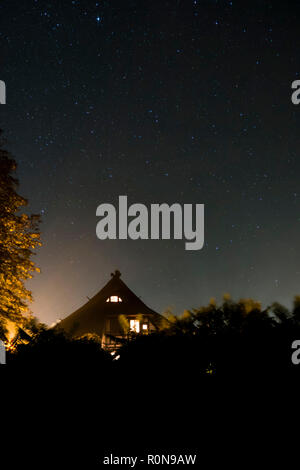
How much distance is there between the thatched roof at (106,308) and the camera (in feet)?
82.7

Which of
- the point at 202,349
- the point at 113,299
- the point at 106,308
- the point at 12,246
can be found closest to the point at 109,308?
the point at 106,308

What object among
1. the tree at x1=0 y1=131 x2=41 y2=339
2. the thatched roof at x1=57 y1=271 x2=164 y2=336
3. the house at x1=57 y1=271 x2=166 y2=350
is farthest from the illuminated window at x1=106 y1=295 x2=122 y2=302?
the tree at x1=0 y1=131 x2=41 y2=339

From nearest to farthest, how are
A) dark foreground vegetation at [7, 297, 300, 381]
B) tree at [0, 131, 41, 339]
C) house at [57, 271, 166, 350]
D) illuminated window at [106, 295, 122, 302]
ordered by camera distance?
dark foreground vegetation at [7, 297, 300, 381] < tree at [0, 131, 41, 339] < house at [57, 271, 166, 350] < illuminated window at [106, 295, 122, 302]

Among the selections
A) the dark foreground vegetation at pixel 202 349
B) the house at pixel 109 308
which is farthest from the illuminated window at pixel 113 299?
the dark foreground vegetation at pixel 202 349

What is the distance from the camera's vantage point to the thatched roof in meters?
25.2

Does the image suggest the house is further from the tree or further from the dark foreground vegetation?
the dark foreground vegetation

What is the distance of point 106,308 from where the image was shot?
88.6 feet

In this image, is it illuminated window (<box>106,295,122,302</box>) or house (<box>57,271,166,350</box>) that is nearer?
house (<box>57,271,166,350</box>)

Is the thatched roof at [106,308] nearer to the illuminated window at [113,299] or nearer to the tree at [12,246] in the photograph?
the illuminated window at [113,299]

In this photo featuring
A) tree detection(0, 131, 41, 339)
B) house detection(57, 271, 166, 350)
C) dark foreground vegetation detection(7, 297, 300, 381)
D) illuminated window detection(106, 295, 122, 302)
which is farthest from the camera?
illuminated window detection(106, 295, 122, 302)

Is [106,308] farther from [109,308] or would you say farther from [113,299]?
[113,299]
